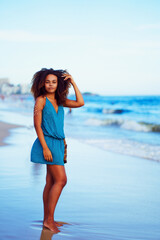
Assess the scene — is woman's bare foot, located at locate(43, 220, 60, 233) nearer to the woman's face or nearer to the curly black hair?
the curly black hair

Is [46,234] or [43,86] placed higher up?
[43,86]

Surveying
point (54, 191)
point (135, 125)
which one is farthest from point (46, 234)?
point (135, 125)

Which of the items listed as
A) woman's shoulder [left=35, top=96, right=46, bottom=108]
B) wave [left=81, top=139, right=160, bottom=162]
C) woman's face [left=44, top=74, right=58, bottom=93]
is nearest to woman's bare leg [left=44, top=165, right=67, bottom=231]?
woman's shoulder [left=35, top=96, right=46, bottom=108]

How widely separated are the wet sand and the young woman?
262 millimetres

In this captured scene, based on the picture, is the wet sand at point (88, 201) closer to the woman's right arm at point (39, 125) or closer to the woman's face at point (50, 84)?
the woman's right arm at point (39, 125)

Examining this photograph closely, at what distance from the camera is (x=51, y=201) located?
3158 mm

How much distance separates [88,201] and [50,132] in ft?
4.30

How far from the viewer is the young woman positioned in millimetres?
3125

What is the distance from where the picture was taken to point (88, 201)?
410cm

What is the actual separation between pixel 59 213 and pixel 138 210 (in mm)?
872

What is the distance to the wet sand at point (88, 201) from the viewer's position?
3.16 meters

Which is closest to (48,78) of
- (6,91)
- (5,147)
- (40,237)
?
(40,237)

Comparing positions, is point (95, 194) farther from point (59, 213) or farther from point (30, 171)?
point (30, 171)

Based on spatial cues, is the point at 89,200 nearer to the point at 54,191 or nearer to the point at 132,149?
the point at 54,191
